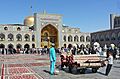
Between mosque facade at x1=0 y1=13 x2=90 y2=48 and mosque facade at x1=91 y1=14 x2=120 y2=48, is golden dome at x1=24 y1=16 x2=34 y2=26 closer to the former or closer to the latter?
mosque facade at x1=0 y1=13 x2=90 y2=48

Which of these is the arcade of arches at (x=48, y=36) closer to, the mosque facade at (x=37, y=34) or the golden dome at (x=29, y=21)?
the mosque facade at (x=37, y=34)

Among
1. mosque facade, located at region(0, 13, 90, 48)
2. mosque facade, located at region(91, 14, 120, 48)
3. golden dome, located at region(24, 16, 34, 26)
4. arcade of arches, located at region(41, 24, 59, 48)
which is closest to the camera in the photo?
mosque facade, located at region(0, 13, 90, 48)

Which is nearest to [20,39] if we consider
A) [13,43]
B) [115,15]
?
[13,43]

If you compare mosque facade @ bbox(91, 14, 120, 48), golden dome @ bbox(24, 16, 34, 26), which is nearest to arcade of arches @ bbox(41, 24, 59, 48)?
golden dome @ bbox(24, 16, 34, 26)

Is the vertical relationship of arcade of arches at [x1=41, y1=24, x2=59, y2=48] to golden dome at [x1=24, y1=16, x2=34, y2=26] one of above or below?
below

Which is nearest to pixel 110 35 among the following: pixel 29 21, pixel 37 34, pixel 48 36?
pixel 48 36

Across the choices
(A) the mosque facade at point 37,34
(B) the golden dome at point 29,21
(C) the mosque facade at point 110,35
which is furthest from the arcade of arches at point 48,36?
(C) the mosque facade at point 110,35

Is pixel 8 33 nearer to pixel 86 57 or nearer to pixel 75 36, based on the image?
pixel 75 36

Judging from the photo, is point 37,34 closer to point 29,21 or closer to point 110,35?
point 29,21

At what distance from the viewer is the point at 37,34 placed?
58.4m

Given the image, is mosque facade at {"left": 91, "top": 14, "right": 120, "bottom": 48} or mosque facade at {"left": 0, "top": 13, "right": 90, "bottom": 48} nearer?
mosque facade at {"left": 0, "top": 13, "right": 90, "bottom": 48}

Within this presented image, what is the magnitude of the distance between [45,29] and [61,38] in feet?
16.3

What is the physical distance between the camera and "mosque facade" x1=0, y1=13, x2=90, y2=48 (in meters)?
57.2

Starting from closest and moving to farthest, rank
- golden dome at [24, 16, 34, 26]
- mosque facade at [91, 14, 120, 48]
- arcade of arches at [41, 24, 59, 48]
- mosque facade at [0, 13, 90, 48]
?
mosque facade at [0, 13, 90, 48]
mosque facade at [91, 14, 120, 48]
arcade of arches at [41, 24, 59, 48]
golden dome at [24, 16, 34, 26]
